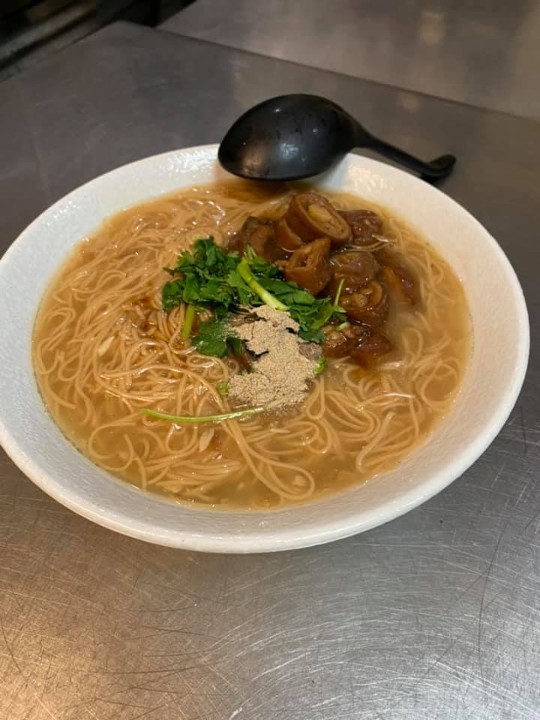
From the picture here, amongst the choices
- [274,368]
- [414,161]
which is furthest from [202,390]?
[414,161]

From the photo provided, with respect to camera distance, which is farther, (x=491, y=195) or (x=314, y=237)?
(x=491, y=195)

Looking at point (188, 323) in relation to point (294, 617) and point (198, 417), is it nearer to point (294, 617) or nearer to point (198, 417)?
point (198, 417)

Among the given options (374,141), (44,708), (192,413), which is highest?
(374,141)

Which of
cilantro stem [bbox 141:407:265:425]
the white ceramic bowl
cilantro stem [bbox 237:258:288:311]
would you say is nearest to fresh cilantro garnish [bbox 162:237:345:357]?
cilantro stem [bbox 237:258:288:311]

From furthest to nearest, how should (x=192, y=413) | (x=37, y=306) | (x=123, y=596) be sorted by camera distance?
1. (x=37, y=306)
2. (x=192, y=413)
3. (x=123, y=596)

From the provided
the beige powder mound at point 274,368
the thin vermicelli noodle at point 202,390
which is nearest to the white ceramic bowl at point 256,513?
the thin vermicelli noodle at point 202,390

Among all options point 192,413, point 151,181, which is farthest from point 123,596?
point 151,181

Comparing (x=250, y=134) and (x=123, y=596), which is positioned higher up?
(x=250, y=134)

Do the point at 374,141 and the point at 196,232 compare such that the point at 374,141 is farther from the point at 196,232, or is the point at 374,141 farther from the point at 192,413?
the point at 192,413
